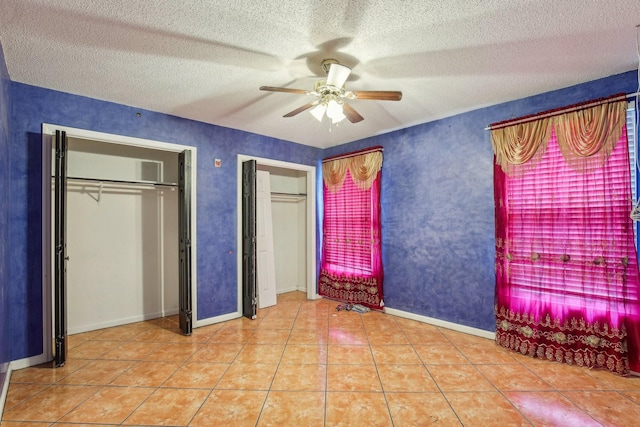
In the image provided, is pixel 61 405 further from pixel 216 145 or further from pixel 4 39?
pixel 216 145

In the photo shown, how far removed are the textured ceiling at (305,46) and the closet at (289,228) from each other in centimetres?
232

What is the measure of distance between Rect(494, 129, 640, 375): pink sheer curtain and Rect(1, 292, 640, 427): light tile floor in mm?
227

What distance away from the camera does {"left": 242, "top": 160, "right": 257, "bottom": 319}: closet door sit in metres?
4.00

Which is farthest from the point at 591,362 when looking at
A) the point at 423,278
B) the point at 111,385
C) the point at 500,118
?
the point at 111,385

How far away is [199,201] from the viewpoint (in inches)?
148

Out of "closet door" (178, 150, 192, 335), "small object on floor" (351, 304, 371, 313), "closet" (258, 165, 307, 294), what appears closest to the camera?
"closet door" (178, 150, 192, 335)

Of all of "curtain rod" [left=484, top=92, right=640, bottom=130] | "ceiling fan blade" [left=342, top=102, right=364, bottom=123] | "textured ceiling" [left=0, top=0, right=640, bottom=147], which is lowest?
"ceiling fan blade" [left=342, top=102, right=364, bottom=123]

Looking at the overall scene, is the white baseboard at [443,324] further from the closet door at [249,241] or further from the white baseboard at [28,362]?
the white baseboard at [28,362]

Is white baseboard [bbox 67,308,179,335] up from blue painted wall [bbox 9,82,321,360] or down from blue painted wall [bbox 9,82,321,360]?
down

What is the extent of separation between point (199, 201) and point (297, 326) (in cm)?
199

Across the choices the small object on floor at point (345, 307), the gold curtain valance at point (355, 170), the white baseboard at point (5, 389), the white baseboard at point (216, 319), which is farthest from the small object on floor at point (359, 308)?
the white baseboard at point (5, 389)

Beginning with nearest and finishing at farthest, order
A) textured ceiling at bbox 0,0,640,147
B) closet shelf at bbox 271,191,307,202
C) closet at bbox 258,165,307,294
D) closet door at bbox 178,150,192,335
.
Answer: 1. textured ceiling at bbox 0,0,640,147
2. closet door at bbox 178,150,192,335
3. closet shelf at bbox 271,191,307,202
4. closet at bbox 258,165,307,294

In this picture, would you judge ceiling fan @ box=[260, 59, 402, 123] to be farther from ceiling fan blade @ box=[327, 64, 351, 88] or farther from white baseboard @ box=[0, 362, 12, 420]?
white baseboard @ box=[0, 362, 12, 420]

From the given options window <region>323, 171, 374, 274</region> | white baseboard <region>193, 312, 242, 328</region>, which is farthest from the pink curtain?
white baseboard <region>193, 312, 242, 328</region>
